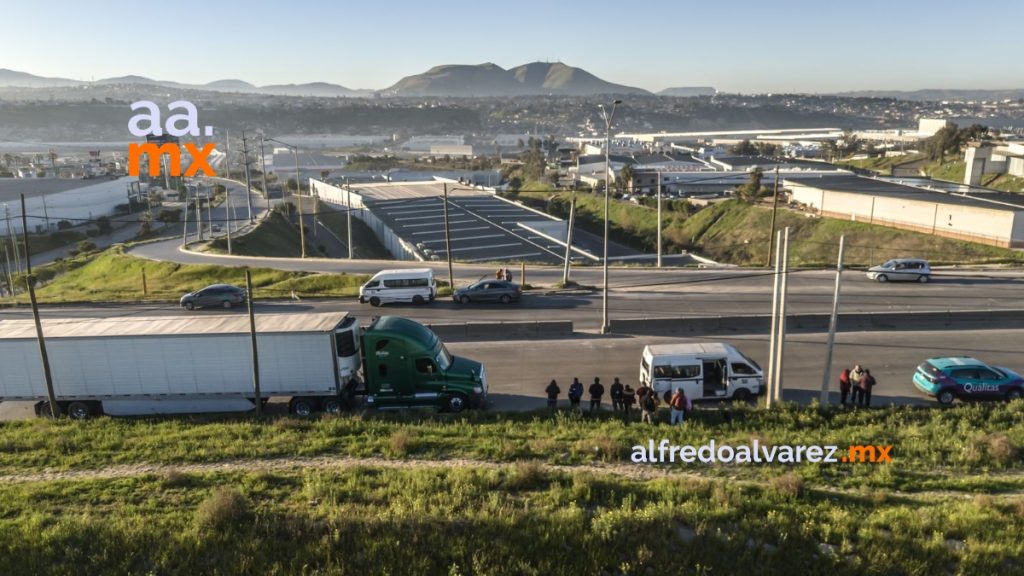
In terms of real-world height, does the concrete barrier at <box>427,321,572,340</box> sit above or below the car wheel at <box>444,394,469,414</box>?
below

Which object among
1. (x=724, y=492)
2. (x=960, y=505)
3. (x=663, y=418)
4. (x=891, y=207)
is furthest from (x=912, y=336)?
(x=891, y=207)

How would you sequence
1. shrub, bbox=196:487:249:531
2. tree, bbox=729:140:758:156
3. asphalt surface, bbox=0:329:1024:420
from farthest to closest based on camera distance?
1. tree, bbox=729:140:758:156
2. asphalt surface, bbox=0:329:1024:420
3. shrub, bbox=196:487:249:531

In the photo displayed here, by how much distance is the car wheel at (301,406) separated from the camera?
16.0m

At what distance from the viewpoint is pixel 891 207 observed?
178ft

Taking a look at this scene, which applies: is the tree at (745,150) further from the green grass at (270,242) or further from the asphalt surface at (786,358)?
the asphalt surface at (786,358)

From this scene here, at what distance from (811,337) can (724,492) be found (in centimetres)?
1389

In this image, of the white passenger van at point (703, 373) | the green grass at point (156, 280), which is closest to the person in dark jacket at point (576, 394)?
the white passenger van at point (703, 373)

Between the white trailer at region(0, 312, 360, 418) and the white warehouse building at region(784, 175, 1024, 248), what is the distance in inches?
1896

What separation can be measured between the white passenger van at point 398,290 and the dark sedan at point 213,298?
5834 mm

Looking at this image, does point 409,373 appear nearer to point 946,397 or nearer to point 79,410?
point 79,410

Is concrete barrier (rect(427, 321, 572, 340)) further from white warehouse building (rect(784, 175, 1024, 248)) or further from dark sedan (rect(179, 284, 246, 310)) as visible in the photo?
white warehouse building (rect(784, 175, 1024, 248))

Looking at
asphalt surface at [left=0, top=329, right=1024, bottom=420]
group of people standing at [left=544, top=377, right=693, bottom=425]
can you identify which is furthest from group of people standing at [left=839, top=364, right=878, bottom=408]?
group of people standing at [left=544, top=377, right=693, bottom=425]

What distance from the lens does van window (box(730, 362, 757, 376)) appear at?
16.5 m

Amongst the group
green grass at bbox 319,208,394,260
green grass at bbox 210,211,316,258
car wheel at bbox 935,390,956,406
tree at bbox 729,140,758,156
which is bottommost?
green grass at bbox 319,208,394,260
